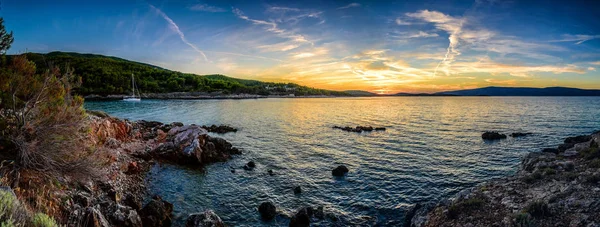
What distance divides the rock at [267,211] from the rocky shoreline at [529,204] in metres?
6.37

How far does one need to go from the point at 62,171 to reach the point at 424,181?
19.7 meters

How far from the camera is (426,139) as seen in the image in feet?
114

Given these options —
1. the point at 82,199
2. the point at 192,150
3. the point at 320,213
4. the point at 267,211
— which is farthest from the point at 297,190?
the point at 82,199

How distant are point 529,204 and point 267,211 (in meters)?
11.2

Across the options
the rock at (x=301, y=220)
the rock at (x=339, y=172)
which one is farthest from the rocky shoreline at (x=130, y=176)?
the rock at (x=339, y=172)

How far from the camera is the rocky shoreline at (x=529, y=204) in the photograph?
33.1ft

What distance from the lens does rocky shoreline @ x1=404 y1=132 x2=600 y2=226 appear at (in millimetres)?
10094

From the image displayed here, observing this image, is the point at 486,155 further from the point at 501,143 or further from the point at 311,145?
the point at 311,145

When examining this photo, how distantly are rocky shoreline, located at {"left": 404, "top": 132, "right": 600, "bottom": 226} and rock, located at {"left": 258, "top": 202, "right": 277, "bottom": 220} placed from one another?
637 cm

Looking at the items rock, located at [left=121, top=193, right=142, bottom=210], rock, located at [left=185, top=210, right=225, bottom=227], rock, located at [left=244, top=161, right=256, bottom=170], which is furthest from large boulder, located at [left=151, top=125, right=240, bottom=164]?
rock, located at [left=185, top=210, right=225, bottom=227]

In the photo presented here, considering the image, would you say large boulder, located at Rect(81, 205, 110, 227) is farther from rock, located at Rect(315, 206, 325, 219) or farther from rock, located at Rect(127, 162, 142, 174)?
rock, located at Rect(127, 162, 142, 174)

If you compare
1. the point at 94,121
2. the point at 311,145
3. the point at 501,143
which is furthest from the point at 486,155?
the point at 94,121

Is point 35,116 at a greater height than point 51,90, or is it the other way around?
point 51,90

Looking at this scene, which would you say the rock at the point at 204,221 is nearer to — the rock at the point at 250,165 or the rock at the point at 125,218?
the rock at the point at 125,218
